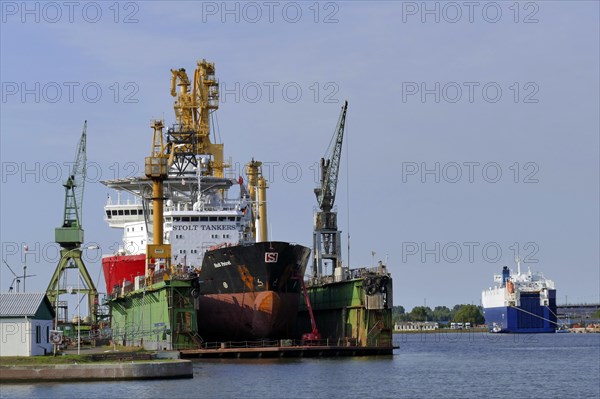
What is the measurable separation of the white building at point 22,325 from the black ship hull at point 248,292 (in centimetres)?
1546

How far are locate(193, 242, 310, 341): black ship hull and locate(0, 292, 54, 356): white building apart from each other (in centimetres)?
1546

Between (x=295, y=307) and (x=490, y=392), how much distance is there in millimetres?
21631

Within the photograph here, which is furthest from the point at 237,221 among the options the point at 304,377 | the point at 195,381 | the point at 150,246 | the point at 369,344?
the point at 195,381

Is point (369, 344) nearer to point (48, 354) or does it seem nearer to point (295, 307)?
point (295, 307)

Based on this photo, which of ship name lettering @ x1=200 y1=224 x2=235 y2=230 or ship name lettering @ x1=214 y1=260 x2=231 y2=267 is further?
ship name lettering @ x1=200 y1=224 x2=235 y2=230

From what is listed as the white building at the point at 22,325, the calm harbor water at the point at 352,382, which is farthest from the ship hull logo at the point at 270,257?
the white building at the point at 22,325

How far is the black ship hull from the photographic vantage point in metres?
67.9

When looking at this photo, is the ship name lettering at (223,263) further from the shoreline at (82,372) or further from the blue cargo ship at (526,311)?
the blue cargo ship at (526,311)

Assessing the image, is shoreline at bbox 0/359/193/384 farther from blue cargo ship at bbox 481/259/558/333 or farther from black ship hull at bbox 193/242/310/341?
blue cargo ship at bbox 481/259/558/333

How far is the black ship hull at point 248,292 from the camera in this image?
67875 millimetres

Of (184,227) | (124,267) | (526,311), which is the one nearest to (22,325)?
(184,227)

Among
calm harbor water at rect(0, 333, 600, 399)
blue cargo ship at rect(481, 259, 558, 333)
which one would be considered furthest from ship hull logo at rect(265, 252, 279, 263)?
blue cargo ship at rect(481, 259, 558, 333)

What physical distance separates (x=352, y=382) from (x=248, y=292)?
1627 cm

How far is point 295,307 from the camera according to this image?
7056 cm
